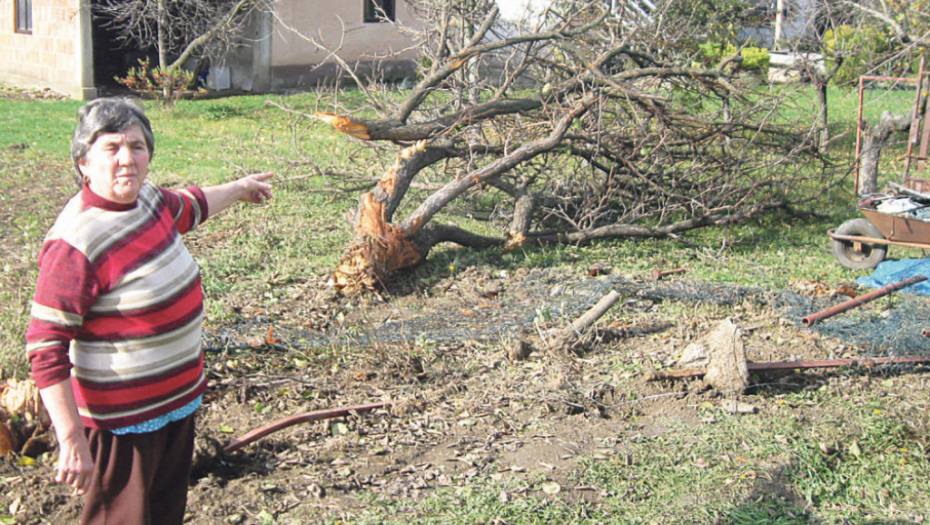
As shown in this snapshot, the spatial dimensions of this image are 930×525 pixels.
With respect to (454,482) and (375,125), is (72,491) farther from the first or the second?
(375,125)

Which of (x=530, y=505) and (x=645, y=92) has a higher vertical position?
(x=645, y=92)

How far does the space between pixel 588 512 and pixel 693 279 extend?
3.32 metres

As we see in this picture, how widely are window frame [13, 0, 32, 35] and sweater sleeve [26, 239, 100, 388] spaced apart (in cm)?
1783

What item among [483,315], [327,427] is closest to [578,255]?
[483,315]

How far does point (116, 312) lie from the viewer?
2.36 meters

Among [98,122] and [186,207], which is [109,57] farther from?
[98,122]

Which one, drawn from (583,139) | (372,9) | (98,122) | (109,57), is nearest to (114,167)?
(98,122)

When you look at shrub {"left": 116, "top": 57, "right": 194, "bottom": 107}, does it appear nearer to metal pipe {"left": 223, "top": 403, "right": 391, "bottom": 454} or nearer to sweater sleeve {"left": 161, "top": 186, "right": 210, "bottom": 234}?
metal pipe {"left": 223, "top": 403, "right": 391, "bottom": 454}

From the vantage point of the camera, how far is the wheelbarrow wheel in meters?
6.87

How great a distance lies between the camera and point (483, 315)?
5688 millimetres

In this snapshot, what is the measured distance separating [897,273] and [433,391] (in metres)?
3.99

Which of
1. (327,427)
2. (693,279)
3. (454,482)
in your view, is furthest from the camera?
(693,279)

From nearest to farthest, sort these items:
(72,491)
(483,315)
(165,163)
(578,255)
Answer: (72,491)
(483,315)
(578,255)
(165,163)

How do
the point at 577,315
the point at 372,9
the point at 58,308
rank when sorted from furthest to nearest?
the point at 372,9
the point at 577,315
the point at 58,308
